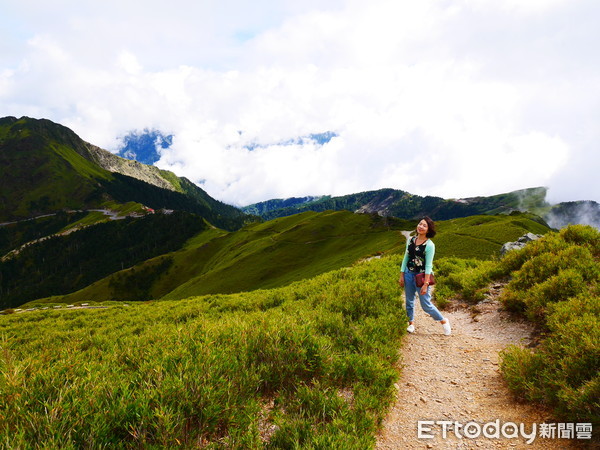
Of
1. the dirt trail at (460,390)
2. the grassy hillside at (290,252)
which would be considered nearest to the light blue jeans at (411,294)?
the dirt trail at (460,390)

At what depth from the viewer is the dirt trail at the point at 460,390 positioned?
5.19 m

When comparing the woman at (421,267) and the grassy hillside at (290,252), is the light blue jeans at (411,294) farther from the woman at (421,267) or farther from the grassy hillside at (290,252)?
the grassy hillside at (290,252)

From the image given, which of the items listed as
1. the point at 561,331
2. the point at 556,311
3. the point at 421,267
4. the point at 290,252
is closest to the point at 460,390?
the point at 561,331

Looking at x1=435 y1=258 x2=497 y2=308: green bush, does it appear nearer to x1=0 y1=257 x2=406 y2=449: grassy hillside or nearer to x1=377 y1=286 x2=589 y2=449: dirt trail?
x1=377 y1=286 x2=589 y2=449: dirt trail

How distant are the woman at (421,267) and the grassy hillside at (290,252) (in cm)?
4081

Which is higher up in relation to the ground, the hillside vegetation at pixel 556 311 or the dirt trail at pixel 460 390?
the hillside vegetation at pixel 556 311

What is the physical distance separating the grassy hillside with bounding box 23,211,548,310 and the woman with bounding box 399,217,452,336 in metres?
40.8

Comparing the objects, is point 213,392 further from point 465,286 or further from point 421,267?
point 465,286

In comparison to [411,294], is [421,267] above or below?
above

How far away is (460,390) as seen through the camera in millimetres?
6668

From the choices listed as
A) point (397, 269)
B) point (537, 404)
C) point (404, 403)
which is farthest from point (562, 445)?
point (397, 269)

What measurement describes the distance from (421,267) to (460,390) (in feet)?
13.5

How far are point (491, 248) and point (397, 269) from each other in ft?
137

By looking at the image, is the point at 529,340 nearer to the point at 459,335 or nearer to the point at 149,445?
the point at 459,335
